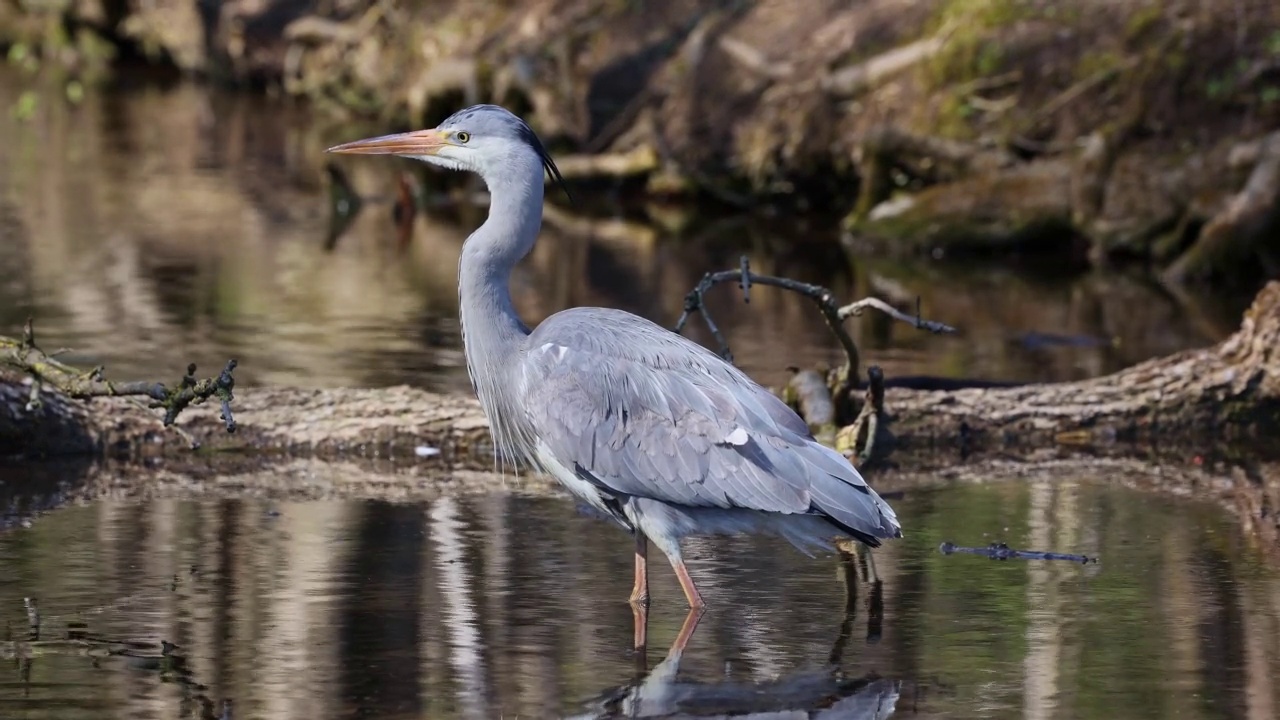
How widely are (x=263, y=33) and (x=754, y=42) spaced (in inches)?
492

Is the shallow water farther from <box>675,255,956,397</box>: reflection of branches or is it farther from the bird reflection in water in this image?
<box>675,255,956,397</box>: reflection of branches

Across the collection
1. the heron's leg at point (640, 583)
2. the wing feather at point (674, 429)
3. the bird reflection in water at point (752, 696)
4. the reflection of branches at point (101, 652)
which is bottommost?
the bird reflection in water at point (752, 696)

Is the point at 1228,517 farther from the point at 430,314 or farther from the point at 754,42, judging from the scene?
the point at 754,42

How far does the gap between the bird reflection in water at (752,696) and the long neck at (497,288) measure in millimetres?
1479

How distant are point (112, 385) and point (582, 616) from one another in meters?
2.43

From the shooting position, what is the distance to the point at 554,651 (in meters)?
7.52

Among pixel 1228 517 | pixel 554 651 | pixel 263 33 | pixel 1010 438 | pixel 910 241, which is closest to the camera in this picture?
pixel 554 651

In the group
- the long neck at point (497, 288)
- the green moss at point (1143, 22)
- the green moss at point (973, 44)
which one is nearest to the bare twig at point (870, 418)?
the long neck at point (497, 288)

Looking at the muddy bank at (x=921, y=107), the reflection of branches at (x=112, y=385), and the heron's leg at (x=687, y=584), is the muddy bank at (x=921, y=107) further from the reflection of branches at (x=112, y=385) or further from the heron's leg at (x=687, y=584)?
the reflection of branches at (x=112, y=385)

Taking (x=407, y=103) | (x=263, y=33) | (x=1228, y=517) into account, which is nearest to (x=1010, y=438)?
(x=1228, y=517)

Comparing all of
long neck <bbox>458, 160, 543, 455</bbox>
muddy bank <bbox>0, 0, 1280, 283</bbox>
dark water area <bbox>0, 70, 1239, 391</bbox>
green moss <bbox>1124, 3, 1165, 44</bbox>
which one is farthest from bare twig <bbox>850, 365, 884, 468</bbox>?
green moss <bbox>1124, 3, 1165, 44</bbox>

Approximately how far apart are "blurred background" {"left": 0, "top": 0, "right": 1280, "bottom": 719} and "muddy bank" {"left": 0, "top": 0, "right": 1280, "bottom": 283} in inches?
2.0

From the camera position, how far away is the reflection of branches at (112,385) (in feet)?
27.9

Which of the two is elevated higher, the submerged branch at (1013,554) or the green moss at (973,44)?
the green moss at (973,44)
